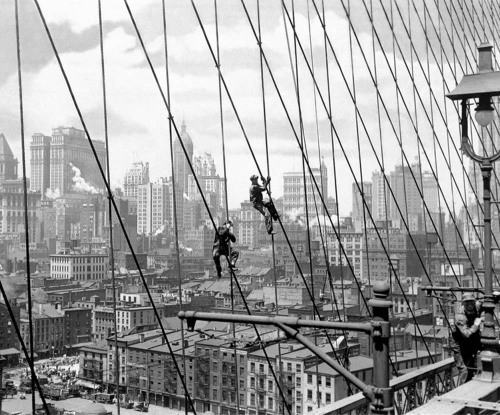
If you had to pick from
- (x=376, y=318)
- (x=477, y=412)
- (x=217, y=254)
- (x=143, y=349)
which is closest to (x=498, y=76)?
(x=477, y=412)

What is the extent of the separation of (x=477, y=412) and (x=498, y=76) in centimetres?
254

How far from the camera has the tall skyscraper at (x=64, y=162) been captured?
205 feet

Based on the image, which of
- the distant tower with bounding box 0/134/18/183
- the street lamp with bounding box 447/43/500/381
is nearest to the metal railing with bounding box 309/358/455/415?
the street lamp with bounding box 447/43/500/381

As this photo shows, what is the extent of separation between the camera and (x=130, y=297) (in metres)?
50.6

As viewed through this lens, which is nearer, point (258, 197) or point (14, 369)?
point (258, 197)

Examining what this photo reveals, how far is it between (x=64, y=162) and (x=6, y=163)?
31.2 meters

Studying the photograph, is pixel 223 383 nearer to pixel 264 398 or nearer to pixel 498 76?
pixel 264 398

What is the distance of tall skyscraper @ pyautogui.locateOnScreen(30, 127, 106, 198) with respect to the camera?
62.5 m

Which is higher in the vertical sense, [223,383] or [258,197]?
[258,197]

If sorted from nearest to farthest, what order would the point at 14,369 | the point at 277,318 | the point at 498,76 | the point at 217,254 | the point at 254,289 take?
the point at 277,318, the point at 498,76, the point at 217,254, the point at 14,369, the point at 254,289

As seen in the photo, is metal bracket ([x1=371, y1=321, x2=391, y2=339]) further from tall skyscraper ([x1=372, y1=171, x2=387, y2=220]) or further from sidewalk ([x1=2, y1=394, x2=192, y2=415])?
tall skyscraper ([x1=372, y1=171, x2=387, y2=220])

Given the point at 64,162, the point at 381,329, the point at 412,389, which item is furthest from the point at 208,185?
the point at 381,329

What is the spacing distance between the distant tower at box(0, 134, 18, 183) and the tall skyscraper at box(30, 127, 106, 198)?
24.3 metres

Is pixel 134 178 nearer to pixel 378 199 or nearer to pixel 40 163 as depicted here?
pixel 40 163
